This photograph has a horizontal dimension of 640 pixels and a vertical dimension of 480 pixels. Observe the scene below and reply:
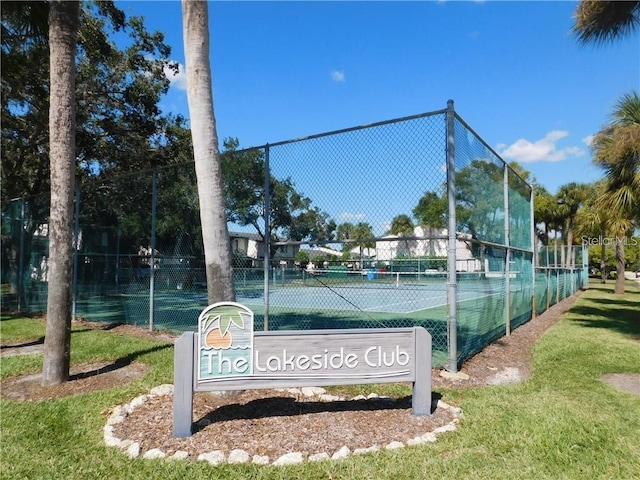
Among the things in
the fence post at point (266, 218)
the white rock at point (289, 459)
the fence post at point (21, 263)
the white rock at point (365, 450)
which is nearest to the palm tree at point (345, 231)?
the fence post at point (266, 218)

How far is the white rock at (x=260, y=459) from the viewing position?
3.31 m

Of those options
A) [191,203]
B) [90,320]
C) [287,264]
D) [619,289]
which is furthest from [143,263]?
[619,289]

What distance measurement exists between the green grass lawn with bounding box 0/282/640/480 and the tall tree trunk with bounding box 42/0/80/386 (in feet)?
3.00

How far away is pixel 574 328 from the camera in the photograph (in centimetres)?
1017

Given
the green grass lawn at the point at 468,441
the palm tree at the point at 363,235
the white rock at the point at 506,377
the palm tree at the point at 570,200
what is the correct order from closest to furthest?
the green grass lawn at the point at 468,441, the white rock at the point at 506,377, the palm tree at the point at 363,235, the palm tree at the point at 570,200

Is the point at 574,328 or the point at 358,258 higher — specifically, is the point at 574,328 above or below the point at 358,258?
below

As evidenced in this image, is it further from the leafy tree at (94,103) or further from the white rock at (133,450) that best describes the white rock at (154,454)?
the leafy tree at (94,103)

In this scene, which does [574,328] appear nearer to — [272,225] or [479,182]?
[479,182]

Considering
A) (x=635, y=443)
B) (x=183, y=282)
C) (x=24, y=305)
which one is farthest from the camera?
(x=24, y=305)

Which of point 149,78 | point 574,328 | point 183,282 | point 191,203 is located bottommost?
point 574,328

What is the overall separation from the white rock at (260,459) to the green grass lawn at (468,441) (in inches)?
2.6

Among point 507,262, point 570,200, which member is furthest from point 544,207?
point 507,262

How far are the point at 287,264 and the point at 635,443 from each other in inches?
198

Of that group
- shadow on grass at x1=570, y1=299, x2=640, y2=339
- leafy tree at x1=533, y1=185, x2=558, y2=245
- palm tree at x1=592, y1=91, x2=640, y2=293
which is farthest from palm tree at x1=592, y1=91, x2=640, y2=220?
leafy tree at x1=533, y1=185, x2=558, y2=245
